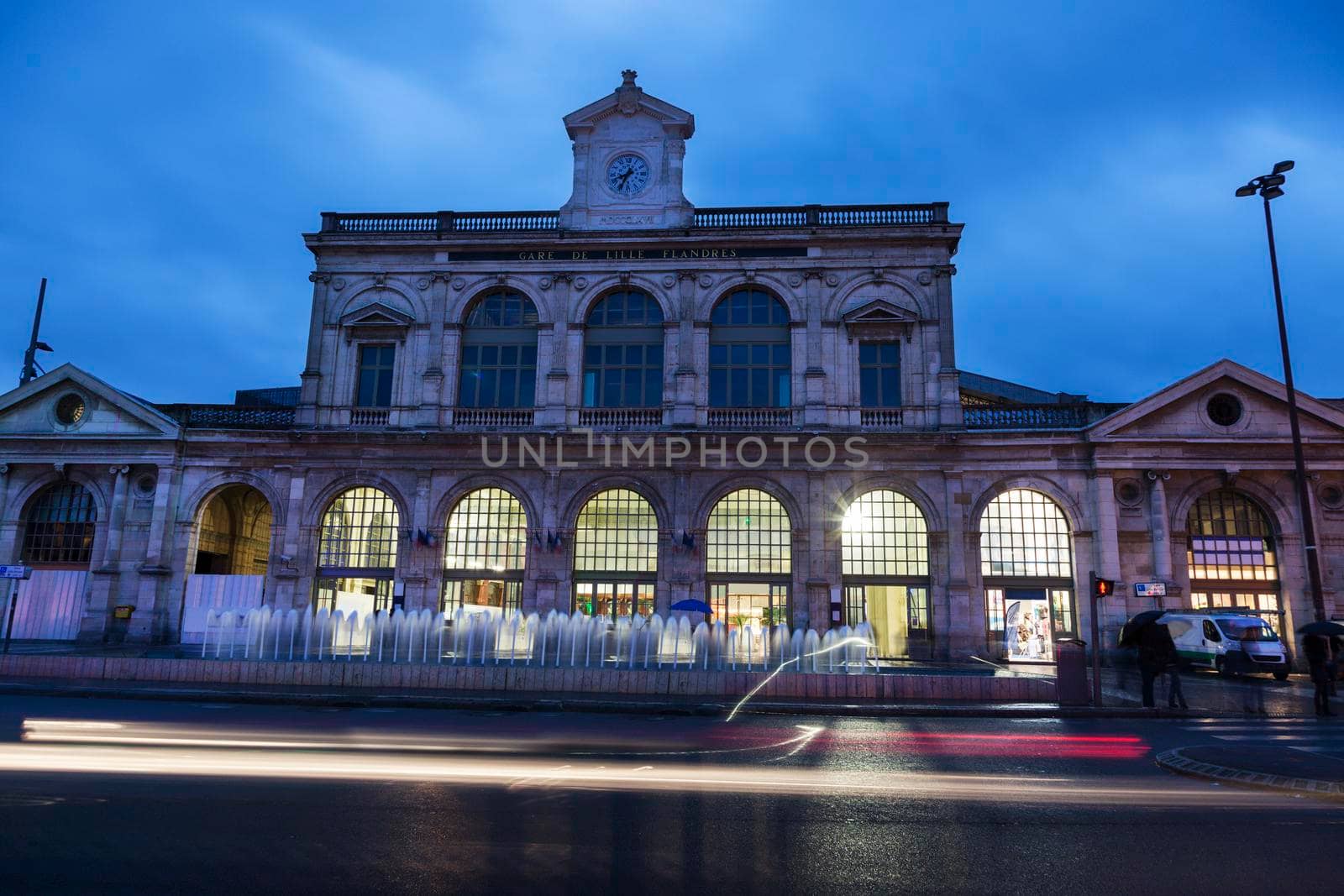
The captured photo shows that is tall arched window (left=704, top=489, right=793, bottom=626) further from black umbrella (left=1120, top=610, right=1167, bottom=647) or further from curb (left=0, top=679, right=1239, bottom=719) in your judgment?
black umbrella (left=1120, top=610, right=1167, bottom=647)

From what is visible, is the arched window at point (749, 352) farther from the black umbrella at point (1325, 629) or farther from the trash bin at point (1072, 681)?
the black umbrella at point (1325, 629)

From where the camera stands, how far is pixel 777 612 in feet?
97.3

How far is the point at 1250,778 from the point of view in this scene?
33.3ft

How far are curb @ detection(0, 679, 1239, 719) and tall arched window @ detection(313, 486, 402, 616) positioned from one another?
546 inches

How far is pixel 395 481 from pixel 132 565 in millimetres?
10361

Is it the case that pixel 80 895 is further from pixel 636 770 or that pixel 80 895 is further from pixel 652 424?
pixel 652 424

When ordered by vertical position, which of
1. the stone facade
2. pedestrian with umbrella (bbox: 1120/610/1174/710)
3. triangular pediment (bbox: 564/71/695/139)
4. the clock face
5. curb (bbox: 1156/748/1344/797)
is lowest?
curb (bbox: 1156/748/1344/797)

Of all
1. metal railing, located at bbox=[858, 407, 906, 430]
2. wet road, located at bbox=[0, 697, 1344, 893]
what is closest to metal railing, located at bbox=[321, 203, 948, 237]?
metal railing, located at bbox=[858, 407, 906, 430]

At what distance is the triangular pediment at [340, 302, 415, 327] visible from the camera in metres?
32.8

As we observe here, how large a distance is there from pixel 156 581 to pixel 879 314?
94.0 feet

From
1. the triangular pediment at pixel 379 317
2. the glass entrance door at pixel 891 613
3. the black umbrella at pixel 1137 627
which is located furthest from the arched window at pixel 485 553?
the black umbrella at pixel 1137 627

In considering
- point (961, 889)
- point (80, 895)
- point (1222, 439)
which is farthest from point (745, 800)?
point (1222, 439)

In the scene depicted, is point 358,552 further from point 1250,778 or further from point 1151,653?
point 1250,778

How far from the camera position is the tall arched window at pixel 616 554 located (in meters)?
30.2
